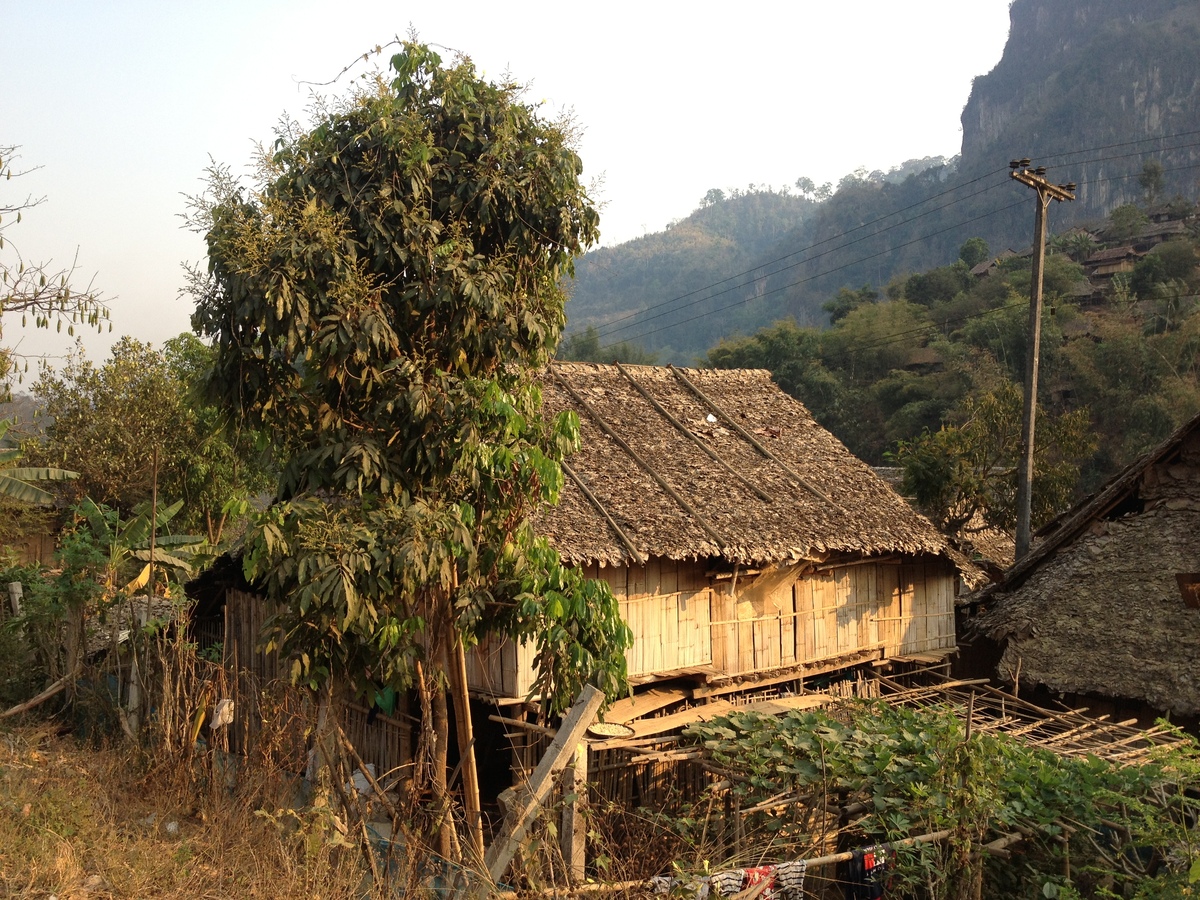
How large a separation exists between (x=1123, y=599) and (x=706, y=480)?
4.85 m

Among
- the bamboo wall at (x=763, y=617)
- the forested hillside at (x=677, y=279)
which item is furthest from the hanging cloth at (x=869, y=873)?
the forested hillside at (x=677, y=279)

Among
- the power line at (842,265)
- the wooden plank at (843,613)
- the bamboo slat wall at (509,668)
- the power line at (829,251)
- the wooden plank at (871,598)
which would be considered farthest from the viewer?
the power line at (829,251)

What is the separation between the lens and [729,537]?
10.3m

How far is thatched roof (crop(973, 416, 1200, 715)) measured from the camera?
1028 centimetres

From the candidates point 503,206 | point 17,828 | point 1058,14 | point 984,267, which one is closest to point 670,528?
point 503,206

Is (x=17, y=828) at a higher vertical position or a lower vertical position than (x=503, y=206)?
lower

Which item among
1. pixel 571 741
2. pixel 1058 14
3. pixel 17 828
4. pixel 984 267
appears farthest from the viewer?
pixel 1058 14

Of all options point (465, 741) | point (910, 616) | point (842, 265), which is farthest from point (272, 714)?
point (842, 265)

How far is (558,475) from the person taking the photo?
6.01 meters

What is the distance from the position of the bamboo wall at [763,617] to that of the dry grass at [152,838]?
2.71 metres

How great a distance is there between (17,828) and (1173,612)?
1080 cm

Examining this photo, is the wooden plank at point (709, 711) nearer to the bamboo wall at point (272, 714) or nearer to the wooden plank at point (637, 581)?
the wooden plank at point (637, 581)

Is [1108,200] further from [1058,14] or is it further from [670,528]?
[670,528]

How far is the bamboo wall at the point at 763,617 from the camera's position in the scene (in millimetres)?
9766
